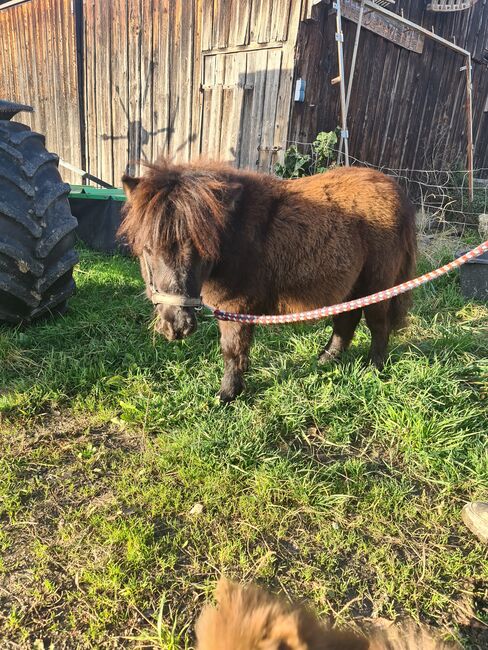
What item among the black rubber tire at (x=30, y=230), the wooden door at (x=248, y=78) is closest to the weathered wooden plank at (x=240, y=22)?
the wooden door at (x=248, y=78)

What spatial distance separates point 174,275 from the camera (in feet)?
7.93

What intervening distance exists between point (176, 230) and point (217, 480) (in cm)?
149

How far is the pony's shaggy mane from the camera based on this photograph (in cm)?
235

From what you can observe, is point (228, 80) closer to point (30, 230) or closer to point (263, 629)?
point (30, 230)

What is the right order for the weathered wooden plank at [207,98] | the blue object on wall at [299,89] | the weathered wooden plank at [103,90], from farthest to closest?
the weathered wooden plank at [103,90] < the weathered wooden plank at [207,98] < the blue object on wall at [299,89]

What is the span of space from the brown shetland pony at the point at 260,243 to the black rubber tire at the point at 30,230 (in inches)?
34.5

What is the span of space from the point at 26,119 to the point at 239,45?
7.58 metres

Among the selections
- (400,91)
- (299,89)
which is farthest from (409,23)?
(299,89)

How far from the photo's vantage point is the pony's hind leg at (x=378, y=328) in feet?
11.7

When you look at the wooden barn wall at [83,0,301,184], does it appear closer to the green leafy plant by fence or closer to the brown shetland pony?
the green leafy plant by fence

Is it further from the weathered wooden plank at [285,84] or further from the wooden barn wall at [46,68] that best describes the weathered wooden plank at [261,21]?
the wooden barn wall at [46,68]

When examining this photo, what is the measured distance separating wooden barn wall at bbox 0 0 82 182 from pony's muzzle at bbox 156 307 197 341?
918cm

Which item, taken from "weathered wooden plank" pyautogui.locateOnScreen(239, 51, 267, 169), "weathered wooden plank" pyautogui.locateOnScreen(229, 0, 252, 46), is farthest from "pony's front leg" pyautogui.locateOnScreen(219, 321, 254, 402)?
"weathered wooden plank" pyautogui.locateOnScreen(229, 0, 252, 46)

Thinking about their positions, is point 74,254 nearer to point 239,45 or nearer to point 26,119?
point 239,45
